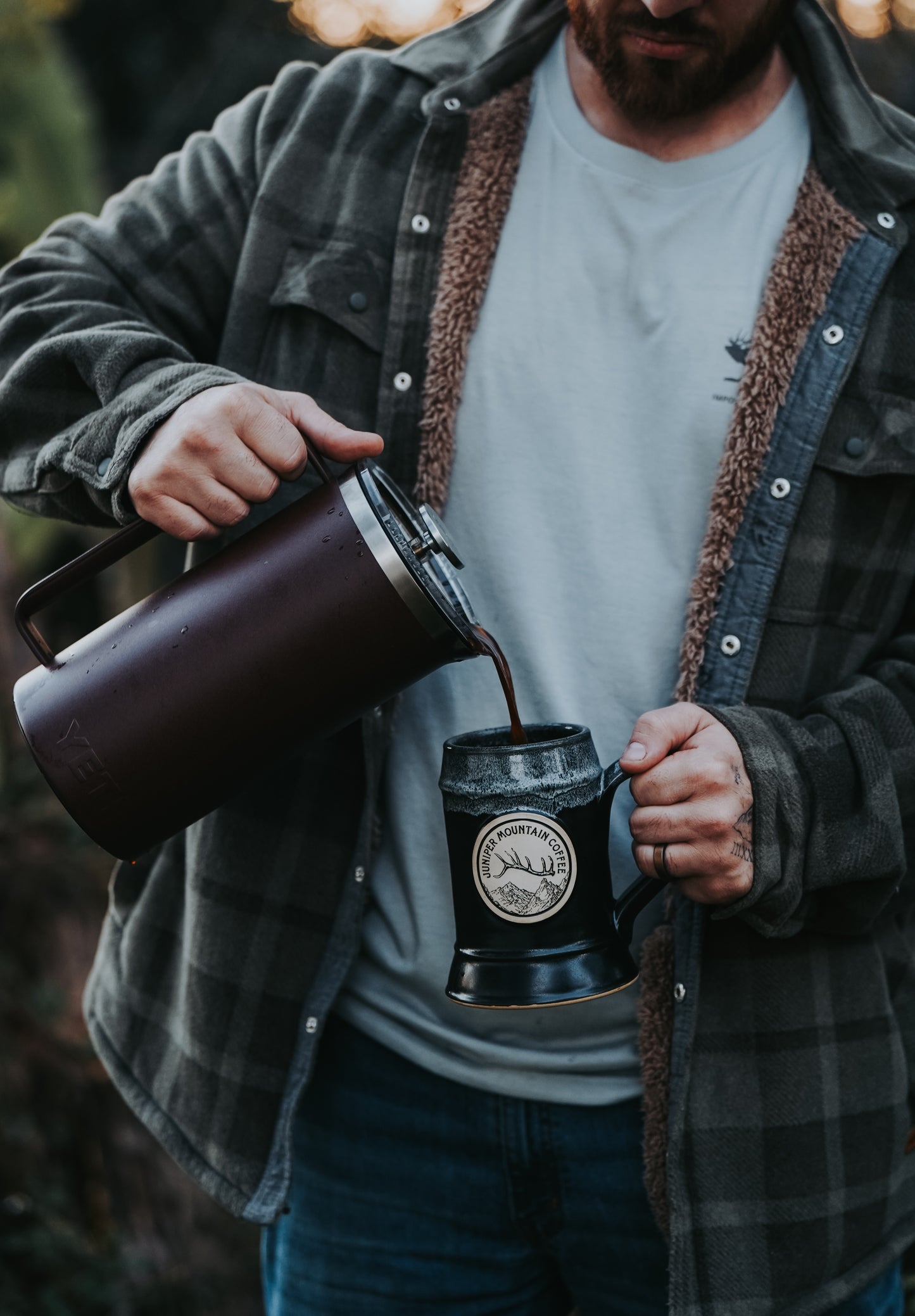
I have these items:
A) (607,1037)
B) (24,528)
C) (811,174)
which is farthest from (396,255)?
(24,528)

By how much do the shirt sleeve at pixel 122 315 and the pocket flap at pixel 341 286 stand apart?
120mm

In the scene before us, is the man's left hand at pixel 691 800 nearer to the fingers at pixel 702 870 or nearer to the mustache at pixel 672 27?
the fingers at pixel 702 870

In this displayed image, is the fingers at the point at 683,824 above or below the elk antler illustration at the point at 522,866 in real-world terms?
above

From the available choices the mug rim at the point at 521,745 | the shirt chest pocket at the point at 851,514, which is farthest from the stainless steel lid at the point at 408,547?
the shirt chest pocket at the point at 851,514

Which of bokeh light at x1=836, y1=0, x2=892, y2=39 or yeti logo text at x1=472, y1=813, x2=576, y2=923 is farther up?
bokeh light at x1=836, y1=0, x2=892, y2=39

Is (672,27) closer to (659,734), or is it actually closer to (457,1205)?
(659,734)

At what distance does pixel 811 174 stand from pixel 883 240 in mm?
148

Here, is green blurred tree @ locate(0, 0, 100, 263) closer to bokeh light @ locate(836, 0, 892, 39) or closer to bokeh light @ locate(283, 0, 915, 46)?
bokeh light @ locate(283, 0, 915, 46)

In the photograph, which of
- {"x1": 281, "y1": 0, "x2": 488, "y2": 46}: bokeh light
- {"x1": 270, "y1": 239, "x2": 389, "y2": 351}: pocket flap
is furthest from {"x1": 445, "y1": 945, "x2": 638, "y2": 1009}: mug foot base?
{"x1": 281, "y1": 0, "x2": 488, "y2": 46}: bokeh light

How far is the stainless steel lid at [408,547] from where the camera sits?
4.35 ft

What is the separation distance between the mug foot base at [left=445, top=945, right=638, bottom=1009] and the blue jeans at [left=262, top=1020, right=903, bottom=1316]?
36 centimetres

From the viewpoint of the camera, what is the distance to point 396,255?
1.70 metres

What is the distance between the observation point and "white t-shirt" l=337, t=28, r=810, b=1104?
1.65 m

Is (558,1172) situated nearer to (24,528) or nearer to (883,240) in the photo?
(883,240)
